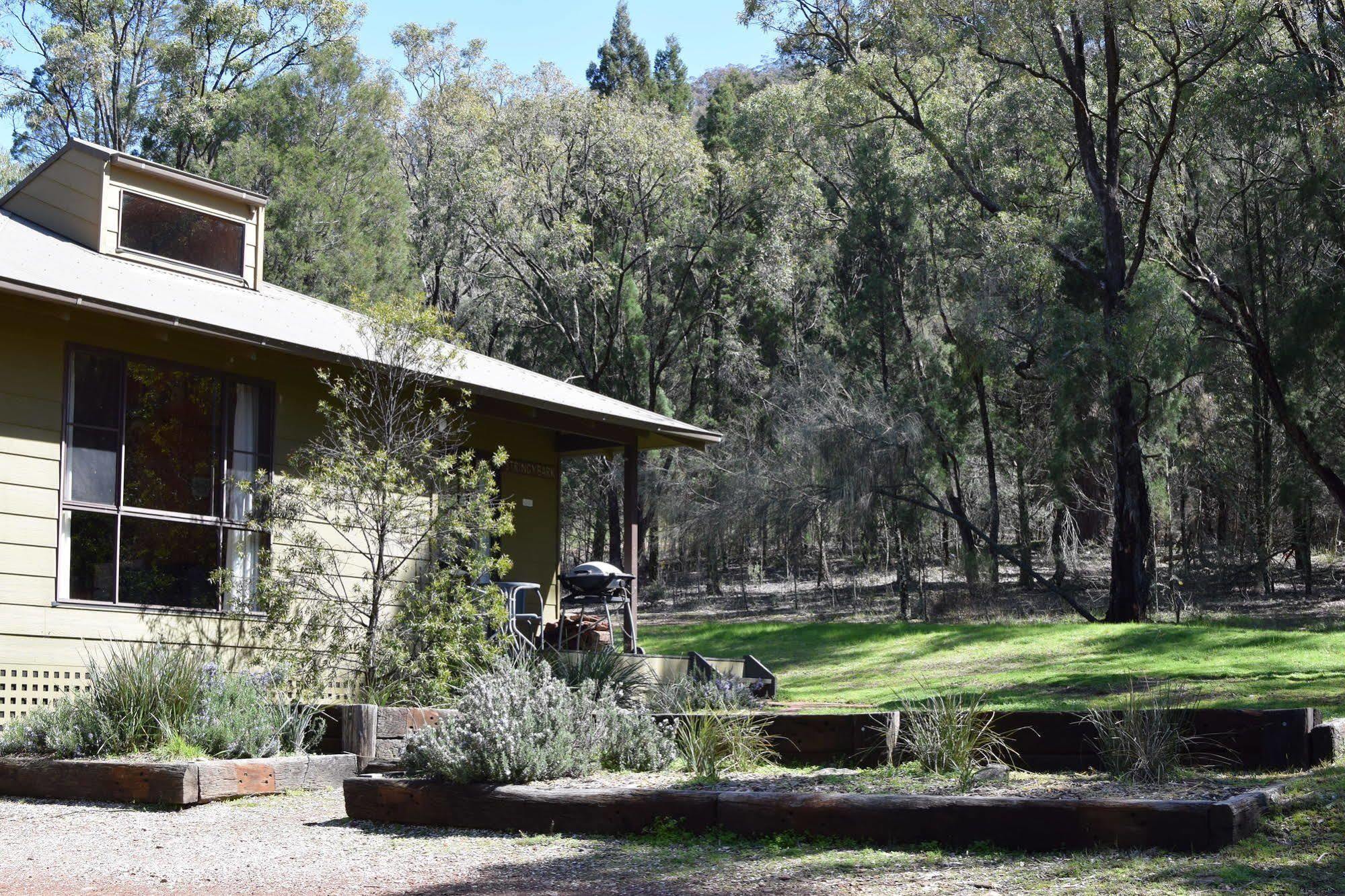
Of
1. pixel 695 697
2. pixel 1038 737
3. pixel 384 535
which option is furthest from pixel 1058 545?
pixel 1038 737

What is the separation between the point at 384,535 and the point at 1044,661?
944 centimetres

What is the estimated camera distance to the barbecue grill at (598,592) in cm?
1340

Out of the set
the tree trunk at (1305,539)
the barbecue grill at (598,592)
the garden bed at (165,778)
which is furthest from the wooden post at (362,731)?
the tree trunk at (1305,539)

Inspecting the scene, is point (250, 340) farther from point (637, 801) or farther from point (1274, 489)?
point (1274, 489)

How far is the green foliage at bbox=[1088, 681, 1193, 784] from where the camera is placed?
621 cm

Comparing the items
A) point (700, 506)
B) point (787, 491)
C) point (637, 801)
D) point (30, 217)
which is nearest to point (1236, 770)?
point (637, 801)

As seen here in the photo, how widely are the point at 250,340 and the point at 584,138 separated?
70.7 ft

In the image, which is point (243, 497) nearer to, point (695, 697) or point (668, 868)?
point (695, 697)

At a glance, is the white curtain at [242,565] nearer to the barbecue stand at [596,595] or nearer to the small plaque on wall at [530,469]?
the barbecue stand at [596,595]

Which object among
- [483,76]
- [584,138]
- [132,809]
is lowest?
[132,809]

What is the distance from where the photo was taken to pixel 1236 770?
6.47 metres

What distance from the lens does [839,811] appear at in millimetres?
5754

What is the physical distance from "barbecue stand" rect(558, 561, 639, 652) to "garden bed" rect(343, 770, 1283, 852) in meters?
6.32

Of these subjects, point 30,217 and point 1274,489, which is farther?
point 1274,489
